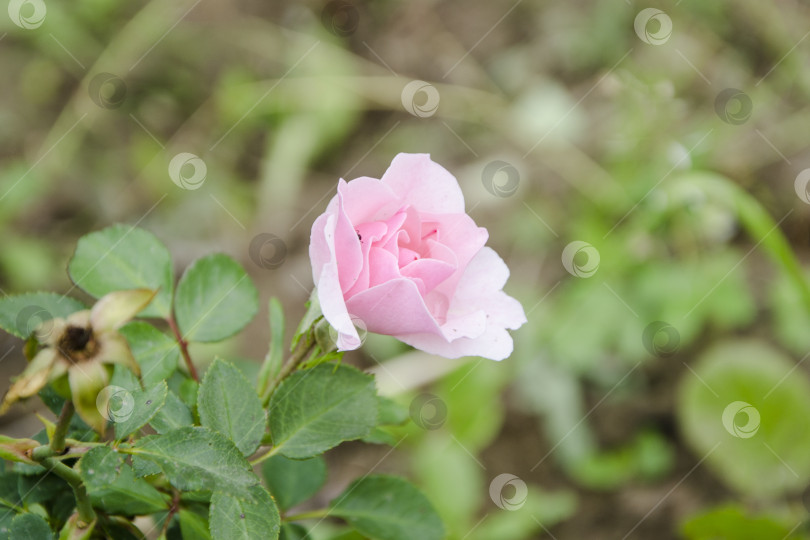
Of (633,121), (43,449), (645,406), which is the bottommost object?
(43,449)

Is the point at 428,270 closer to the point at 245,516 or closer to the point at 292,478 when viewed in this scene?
the point at 245,516

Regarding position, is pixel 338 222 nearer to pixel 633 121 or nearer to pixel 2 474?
pixel 2 474

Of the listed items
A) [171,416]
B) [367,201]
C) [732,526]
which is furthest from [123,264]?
[732,526]

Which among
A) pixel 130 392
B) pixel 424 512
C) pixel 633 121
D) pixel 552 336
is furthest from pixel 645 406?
pixel 130 392

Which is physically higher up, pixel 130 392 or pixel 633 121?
pixel 633 121

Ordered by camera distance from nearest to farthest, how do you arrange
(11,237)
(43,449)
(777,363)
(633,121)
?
(43,449) → (777,363) → (633,121) → (11,237)

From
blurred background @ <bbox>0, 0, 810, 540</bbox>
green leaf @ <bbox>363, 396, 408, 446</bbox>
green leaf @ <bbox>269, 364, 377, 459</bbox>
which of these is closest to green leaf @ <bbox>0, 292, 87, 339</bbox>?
green leaf @ <bbox>269, 364, 377, 459</bbox>

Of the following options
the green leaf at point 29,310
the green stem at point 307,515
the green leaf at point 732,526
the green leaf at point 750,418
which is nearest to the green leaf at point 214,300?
the green leaf at point 29,310
